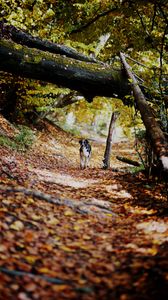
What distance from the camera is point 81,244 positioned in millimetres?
3779

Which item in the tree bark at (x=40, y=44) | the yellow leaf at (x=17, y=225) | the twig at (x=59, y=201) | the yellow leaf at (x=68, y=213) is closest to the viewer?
the yellow leaf at (x=17, y=225)

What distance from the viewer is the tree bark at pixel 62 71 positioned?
7.57 meters

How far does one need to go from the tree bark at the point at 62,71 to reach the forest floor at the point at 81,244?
2.59 meters

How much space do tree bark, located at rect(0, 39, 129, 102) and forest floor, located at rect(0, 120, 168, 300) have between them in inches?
102

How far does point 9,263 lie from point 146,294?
1.24 meters

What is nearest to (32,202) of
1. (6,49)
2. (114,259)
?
(114,259)

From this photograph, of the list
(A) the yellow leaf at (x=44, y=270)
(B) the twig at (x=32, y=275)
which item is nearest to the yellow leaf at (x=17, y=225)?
(A) the yellow leaf at (x=44, y=270)

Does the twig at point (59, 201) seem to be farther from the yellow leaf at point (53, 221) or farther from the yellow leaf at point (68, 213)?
the yellow leaf at point (53, 221)

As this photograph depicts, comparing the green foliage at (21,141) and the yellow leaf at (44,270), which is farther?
the green foliage at (21,141)

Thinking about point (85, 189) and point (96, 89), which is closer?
point (85, 189)

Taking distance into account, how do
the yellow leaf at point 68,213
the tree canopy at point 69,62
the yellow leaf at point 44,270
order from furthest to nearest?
the tree canopy at point 69,62
the yellow leaf at point 68,213
the yellow leaf at point 44,270

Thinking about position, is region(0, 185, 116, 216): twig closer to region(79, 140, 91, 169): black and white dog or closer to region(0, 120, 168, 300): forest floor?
region(0, 120, 168, 300): forest floor

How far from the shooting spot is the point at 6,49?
24.5 feet

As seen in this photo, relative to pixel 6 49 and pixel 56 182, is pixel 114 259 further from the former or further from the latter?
pixel 6 49
